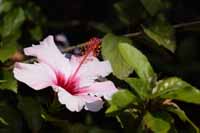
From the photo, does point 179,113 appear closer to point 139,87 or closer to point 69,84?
point 139,87

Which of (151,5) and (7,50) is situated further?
(151,5)

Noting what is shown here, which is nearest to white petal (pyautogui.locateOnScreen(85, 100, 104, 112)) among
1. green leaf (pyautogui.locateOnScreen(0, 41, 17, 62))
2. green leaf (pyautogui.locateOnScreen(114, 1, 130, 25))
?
green leaf (pyautogui.locateOnScreen(0, 41, 17, 62))

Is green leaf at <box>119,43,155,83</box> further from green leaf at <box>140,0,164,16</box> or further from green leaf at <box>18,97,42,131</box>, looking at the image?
green leaf at <box>140,0,164,16</box>

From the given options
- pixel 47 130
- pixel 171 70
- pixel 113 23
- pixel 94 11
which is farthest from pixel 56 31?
pixel 47 130

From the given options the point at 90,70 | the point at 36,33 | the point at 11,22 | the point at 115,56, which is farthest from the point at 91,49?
the point at 36,33

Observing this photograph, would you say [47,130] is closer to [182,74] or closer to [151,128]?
[151,128]

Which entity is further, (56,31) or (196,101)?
(56,31)

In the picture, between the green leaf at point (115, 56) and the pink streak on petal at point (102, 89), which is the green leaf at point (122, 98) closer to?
the pink streak on petal at point (102, 89)
